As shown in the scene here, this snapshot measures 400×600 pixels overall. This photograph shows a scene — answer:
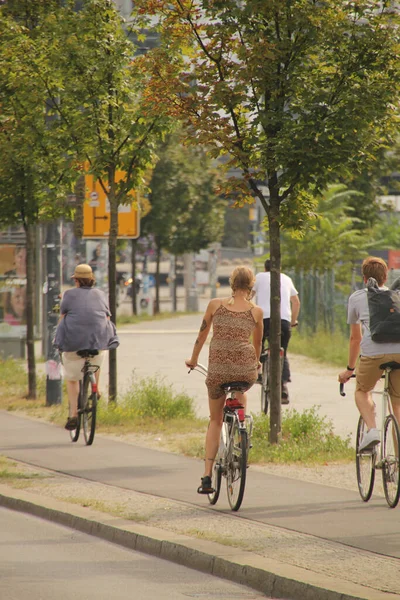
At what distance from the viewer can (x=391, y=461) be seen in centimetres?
880

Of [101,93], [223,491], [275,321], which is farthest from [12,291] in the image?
[223,491]

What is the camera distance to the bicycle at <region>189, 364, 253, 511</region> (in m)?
8.55

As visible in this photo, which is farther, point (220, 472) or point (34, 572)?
point (220, 472)

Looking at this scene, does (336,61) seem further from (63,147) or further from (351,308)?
(63,147)

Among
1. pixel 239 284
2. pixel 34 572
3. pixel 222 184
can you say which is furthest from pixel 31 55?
pixel 34 572

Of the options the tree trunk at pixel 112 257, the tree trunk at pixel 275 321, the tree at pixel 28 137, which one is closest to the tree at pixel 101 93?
the tree trunk at pixel 112 257

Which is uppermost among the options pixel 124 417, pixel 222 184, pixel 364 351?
pixel 222 184

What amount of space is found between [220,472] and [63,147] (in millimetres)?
6455

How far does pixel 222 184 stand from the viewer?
11.8 metres

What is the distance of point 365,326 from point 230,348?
979 millimetres

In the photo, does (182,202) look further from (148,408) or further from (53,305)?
(148,408)

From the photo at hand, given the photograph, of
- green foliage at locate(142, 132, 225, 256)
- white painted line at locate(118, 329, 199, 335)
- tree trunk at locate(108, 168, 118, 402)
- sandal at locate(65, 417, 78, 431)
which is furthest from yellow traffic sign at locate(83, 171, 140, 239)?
green foliage at locate(142, 132, 225, 256)

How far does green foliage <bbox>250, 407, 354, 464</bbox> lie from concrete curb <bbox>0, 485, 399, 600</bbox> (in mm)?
2522

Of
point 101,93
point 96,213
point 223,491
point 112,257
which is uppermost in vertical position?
point 101,93
